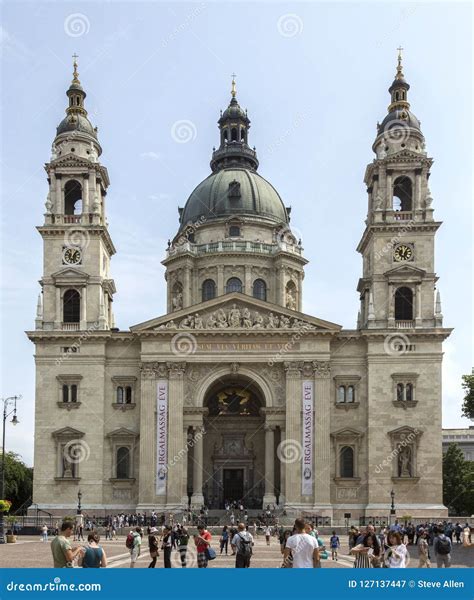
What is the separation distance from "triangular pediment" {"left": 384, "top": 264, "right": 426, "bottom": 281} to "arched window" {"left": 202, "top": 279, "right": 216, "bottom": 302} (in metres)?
19.1

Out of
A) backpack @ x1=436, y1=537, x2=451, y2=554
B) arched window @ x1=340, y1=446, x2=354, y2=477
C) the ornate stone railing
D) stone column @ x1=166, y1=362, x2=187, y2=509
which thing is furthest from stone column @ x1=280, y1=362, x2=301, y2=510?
backpack @ x1=436, y1=537, x2=451, y2=554

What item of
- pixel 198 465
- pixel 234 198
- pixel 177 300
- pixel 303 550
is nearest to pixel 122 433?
pixel 198 465

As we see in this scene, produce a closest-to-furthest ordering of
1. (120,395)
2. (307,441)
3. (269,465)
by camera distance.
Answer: (307,441), (269,465), (120,395)

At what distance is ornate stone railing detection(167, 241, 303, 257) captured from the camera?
83500 mm

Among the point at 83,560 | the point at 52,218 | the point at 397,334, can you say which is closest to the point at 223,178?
the point at 52,218

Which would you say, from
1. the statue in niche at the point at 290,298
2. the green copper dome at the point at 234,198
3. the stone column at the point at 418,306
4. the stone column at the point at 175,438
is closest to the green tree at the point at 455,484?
the statue in niche at the point at 290,298

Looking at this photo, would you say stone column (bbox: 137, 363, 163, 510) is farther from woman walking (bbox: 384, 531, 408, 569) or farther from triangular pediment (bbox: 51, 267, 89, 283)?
woman walking (bbox: 384, 531, 408, 569)

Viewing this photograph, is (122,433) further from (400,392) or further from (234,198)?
(234,198)

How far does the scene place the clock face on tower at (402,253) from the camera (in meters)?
70.3

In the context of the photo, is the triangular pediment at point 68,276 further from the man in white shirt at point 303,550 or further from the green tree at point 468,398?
the man in white shirt at point 303,550

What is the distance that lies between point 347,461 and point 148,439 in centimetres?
1484

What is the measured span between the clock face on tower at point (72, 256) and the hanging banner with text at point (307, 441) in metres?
19.9

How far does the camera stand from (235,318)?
2699 inches
